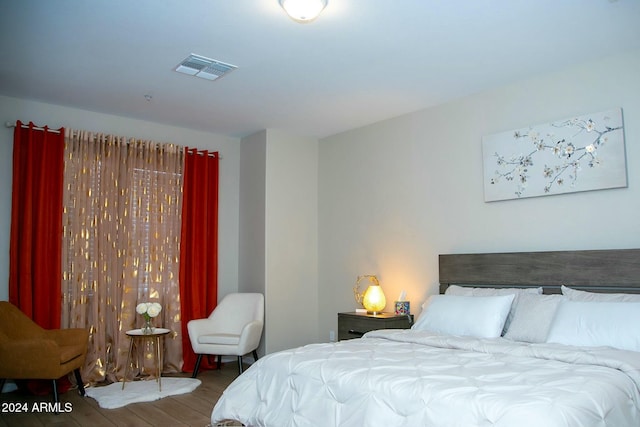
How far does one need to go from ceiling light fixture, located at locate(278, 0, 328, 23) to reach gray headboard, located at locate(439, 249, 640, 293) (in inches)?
94.4

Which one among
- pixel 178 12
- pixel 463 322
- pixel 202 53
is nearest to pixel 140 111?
pixel 202 53

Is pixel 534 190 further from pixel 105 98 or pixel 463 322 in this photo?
pixel 105 98

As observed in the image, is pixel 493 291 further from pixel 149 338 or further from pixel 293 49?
pixel 149 338

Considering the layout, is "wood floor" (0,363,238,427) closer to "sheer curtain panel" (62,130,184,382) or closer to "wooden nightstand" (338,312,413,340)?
"sheer curtain panel" (62,130,184,382)

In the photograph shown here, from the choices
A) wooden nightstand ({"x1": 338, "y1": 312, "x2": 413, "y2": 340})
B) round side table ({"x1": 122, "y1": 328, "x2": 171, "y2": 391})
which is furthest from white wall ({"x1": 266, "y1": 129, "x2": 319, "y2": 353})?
round side table ({"x1": 122, "y1": 328, "x2": 171, "y2": 391})

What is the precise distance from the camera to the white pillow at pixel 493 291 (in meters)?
3.61

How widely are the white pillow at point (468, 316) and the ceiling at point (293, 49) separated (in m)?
1.74

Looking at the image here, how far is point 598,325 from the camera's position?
2.89 meters

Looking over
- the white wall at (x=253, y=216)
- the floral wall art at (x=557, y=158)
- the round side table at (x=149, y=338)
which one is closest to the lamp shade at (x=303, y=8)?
the floral wall art at (x=557, y=158)

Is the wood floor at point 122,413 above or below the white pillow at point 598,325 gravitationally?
below

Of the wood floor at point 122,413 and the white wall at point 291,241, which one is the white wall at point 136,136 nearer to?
the white wall at point 291,241

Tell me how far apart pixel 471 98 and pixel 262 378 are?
9.75 feet

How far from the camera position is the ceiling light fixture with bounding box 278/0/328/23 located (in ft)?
8.89

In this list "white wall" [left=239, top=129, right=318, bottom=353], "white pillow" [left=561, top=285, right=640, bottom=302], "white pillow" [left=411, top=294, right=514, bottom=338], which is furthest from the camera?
"white wall" [left=239, top=129, right=318, bottom=353]
